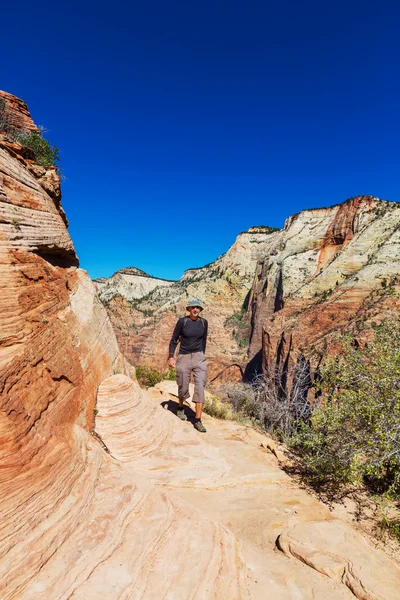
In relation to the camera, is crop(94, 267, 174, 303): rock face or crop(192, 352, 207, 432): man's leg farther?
crop(94, 267, 174, 303): rock face

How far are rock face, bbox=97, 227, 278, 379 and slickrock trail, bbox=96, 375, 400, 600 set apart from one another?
29.1 m

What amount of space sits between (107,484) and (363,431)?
408 centimetres

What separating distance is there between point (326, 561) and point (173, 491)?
77.3 inches

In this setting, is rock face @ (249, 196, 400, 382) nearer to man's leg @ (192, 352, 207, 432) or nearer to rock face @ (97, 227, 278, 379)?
rock face @ (97, 227, 278, 379)

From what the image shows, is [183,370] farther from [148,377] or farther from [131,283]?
[131,283]

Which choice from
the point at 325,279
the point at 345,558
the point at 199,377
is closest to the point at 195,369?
the point at 199,377

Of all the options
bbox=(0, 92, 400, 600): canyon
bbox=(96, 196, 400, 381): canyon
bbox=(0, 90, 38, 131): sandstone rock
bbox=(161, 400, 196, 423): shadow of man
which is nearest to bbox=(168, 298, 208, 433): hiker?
bbox=(0, 92, 400, 600): canyon

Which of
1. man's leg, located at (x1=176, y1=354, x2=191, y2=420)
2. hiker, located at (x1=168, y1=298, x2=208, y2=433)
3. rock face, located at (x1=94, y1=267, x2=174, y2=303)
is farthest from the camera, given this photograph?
rock face, located at (x1=94, y1=267, x2=174, y2=303)

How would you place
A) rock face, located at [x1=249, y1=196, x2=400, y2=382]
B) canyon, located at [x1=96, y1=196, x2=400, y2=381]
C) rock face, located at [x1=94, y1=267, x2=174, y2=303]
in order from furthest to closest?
rock face, located at [x1=94, y1=267, x2=174, y2=303], canyon, located at [x1=96, y1=196, x2=400, y2=381], rock face, located at [x1=249, y1=196, x2=400, y2=382]

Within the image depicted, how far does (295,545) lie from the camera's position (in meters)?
3.17

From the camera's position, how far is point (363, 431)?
16.9 feet

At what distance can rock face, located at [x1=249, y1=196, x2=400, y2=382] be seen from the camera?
2134 cm

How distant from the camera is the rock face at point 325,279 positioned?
70.0ft

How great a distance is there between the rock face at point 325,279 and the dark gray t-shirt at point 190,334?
47.8 feet
